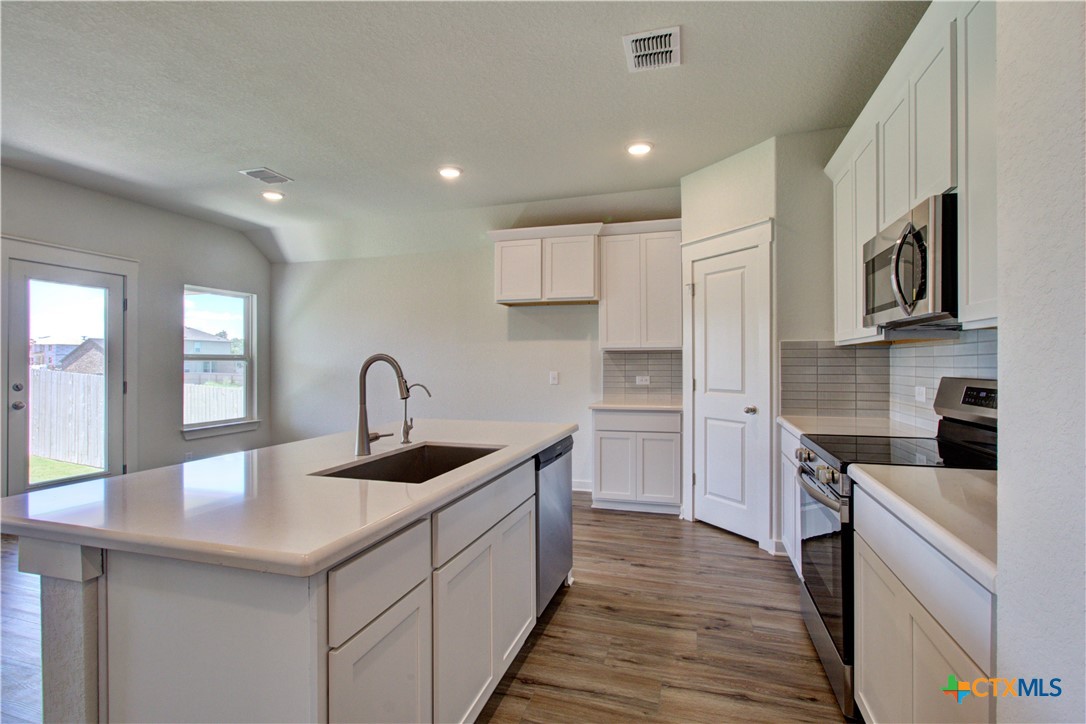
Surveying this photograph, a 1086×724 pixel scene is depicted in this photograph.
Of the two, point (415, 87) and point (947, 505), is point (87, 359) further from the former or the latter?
point (947, 505)

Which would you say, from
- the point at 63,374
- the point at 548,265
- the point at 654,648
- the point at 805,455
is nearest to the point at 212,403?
the point at 63,374

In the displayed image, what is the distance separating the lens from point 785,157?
3.09 metres

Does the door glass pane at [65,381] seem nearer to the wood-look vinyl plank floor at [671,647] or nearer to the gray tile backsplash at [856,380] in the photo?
the wood-look vinyl plank floor at [671,647]

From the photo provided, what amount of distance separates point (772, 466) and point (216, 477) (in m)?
2.96

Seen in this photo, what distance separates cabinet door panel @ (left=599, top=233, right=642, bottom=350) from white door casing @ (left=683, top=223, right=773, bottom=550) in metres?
0.53

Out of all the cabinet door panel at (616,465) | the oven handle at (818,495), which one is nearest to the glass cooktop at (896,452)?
the oven handle at (818,495)

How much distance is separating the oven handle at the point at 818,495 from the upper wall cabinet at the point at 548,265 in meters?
2.46

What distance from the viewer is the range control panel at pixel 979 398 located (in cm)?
177

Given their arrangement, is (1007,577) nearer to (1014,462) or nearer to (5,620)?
(1014,462)

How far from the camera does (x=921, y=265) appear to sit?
5.42ft

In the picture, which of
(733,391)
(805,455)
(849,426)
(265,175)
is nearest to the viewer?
(805,455)

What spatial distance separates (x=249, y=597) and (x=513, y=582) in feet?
3.58

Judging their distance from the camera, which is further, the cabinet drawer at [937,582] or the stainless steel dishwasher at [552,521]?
the stainless steel dishwasher at [552,521]

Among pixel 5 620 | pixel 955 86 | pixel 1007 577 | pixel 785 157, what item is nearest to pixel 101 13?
pixel 5 620
